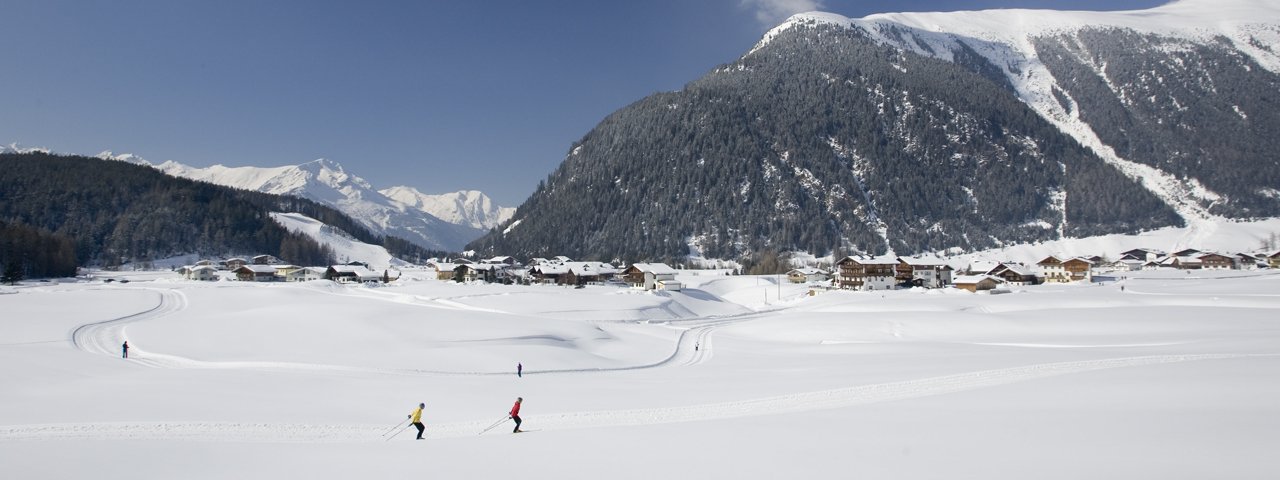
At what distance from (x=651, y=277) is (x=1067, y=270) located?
245 ft

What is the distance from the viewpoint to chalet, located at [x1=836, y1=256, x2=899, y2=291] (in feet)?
362

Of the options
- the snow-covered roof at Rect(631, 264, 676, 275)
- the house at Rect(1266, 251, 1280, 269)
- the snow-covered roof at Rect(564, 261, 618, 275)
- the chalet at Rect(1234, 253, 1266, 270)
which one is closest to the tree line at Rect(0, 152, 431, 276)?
the snow-covered roof at Rect(564, 261, 618, 275)

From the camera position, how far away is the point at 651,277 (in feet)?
382

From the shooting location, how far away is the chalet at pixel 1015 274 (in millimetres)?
111375

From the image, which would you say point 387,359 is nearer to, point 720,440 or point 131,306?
point 720,440

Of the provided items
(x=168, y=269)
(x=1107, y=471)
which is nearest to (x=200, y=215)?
(x=168, y=269)

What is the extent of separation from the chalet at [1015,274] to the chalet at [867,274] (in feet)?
55.1

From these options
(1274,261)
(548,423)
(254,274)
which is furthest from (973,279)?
(254,274)

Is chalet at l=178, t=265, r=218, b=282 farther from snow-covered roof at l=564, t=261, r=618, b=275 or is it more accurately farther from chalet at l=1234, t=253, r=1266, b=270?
chalet at l=1234, t=253, r=1266, b=270

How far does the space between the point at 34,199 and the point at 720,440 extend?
758 feet

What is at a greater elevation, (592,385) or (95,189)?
(95,189)

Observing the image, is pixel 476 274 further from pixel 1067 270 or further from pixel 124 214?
pixel 124 214

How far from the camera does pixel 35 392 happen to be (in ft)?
82.2

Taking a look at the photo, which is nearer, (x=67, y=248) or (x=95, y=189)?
(x=67, y=248)
